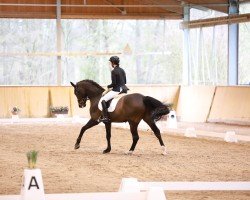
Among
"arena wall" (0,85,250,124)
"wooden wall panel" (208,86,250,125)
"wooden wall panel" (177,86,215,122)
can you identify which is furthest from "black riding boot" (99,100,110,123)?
"wooden wall panel" (177,86,215,122)

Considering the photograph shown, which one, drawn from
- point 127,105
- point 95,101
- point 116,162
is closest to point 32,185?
point 116,162

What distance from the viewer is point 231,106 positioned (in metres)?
22.1

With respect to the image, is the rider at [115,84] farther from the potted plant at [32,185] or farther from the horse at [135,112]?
the potted plant at [32,185]

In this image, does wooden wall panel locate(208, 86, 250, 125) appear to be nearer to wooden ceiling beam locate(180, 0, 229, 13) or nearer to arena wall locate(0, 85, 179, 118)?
arena wall locate(0, 85, 179, 118)

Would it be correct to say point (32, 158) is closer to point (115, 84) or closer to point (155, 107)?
point (155, 107)

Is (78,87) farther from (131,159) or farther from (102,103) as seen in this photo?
(131,159)

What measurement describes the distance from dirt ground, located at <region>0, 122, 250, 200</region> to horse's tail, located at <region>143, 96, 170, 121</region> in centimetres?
74

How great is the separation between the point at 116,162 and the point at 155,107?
1.51m

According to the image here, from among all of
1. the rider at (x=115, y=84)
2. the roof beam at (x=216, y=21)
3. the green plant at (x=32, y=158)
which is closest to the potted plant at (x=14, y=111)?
the roof beam at (x=216, y=21)

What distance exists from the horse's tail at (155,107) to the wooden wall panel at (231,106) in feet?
27.4

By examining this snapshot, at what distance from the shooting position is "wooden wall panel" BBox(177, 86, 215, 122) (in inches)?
931

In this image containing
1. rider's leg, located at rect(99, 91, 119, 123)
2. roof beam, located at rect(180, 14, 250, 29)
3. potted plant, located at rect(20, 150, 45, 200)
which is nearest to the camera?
potted plant, located at rect(20, 150, 45, 200)

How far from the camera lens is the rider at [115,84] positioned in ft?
45.0

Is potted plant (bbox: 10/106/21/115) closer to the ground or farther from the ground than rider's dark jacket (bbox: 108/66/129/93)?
closer to the ground
